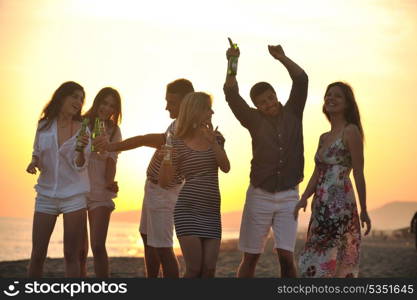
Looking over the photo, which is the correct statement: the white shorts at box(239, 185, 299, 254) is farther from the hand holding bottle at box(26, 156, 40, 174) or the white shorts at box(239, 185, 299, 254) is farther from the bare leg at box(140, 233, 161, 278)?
the hand holding bottle at box(26, 156, 40, 174)

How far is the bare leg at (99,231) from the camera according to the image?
321 inches

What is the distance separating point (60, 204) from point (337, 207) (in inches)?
109

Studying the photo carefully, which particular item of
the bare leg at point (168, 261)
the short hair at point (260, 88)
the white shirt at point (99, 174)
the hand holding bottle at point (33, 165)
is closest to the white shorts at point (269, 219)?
the bare leg at point (168, 261)

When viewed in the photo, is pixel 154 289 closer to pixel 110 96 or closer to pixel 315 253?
pixel 315 253

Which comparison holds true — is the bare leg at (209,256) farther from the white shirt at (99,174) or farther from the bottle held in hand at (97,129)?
the bottle held in hand at (97,129)

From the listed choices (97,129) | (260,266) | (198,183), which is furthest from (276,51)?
(260,266)

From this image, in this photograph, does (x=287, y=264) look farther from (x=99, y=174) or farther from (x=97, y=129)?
(x=97, y=129)

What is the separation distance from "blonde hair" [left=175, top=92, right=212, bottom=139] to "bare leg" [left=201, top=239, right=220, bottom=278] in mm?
1036

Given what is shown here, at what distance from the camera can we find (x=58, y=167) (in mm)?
7621

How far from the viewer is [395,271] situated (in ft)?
54.9

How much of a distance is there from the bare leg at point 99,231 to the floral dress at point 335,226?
2.32m

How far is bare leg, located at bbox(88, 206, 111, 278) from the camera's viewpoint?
816cm

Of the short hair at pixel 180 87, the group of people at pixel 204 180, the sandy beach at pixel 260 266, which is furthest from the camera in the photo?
the sandy beach at pixel 260 266

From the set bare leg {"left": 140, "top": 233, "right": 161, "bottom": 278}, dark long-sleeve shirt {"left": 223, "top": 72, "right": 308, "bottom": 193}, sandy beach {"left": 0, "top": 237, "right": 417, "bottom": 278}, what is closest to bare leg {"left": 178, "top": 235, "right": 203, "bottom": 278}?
dark long-sleeve shirt {"left": 223, "top": 72, "right": 308, "bottom": 193}
